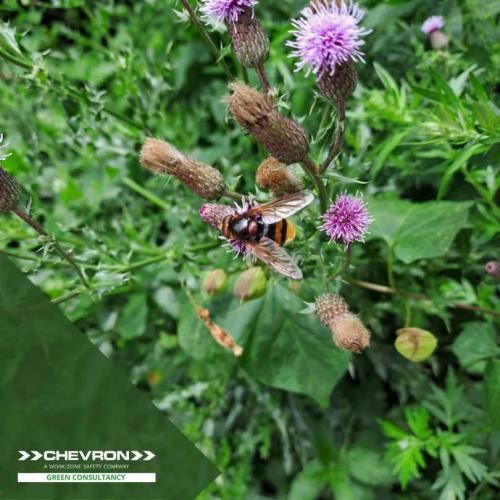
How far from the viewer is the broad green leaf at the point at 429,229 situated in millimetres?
1582

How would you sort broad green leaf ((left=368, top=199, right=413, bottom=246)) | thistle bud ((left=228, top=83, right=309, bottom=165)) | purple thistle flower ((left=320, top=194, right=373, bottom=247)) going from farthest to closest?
1. broad green leaf ((left=368, top=199, right=413, bottom=246))
2. purple thistle flower ((left=320, top=194, right=373, bottom=247))
3. thistle bud ((left=228, top=83, right=309, bottom=165))

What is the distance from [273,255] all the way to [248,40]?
416mm

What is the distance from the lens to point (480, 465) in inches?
63.9

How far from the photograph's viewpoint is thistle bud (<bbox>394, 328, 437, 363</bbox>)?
4.68 ft

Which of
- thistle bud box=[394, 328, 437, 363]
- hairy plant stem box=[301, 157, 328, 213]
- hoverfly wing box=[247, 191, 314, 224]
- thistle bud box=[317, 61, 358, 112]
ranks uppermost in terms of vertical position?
thistle bud box=[317, 61, 358, 112]

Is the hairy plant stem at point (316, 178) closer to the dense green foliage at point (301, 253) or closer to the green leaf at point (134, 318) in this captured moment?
the dense green foliage at point (301, 253)

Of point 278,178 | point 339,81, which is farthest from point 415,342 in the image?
point 339,81

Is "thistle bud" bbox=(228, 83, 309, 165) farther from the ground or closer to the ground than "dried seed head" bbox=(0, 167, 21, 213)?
closer to the ground

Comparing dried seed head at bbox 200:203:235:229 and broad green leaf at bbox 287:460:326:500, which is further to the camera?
broad green leaf at bbox 287:460:326:500

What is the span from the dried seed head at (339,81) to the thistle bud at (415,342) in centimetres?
53

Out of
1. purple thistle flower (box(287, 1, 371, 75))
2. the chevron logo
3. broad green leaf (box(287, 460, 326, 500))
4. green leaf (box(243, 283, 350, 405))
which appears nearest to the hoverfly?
purple thistle flower (box(287, 1, 371, 75))

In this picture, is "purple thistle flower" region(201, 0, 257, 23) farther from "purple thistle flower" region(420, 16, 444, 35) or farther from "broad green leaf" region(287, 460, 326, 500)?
"broad green leaf" region(287, 460, 326, 500)

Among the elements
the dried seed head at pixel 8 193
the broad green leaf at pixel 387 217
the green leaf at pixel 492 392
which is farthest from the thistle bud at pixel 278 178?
the green leaf at pixel 492 392
